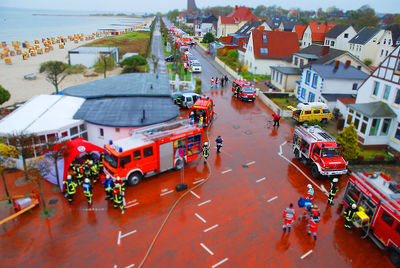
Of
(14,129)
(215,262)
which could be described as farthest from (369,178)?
(14,129)

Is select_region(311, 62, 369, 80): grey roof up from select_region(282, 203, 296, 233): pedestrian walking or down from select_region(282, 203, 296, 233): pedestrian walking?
up

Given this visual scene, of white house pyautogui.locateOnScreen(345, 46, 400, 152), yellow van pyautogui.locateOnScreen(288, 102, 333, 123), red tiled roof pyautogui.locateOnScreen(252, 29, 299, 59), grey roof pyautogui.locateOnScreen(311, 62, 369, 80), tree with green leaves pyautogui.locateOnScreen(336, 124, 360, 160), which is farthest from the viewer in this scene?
red tiled roof pyautogui.locateOnScreen(252, 29, 299, 59)

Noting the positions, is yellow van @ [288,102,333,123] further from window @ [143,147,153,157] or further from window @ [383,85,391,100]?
window @ [143,147,153,157]

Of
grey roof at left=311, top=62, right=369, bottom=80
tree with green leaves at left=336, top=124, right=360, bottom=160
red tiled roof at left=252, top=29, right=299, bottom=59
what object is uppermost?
red tiled roof at left=252, top=29, right=299, bottom=59

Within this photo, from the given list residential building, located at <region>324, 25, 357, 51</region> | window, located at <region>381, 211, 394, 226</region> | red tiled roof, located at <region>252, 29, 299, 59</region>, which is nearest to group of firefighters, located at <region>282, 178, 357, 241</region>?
window, located at <region>381, 211, 394, 226</region>

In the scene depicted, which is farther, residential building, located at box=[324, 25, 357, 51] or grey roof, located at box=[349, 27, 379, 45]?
residential building, located at box=[324, 25, 357, 51]

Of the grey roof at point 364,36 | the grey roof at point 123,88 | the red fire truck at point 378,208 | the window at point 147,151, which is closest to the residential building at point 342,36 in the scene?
the grey roof at point 364,36

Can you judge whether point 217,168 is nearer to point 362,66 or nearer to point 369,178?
point 369,178
